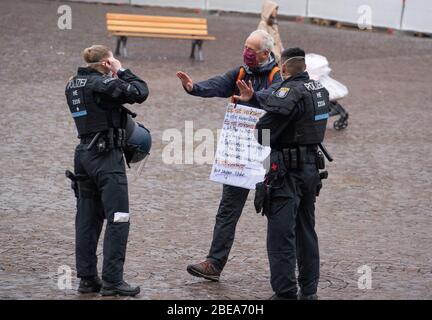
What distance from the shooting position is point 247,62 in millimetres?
8203

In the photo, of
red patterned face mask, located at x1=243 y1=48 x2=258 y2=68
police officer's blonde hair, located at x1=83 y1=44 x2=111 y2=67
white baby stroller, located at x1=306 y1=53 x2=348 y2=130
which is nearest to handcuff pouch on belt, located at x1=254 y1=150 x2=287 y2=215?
red patterned face mask, located at x1=243 y1=48 x2=258 y2=68

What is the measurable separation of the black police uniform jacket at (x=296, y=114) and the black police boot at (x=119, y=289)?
1.44 m

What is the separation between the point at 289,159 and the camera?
24.8 feet

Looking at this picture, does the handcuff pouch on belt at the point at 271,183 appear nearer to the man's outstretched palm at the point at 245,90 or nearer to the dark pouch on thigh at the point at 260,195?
the dark pouch on thigh at the point at 260,195

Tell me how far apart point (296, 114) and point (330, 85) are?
724cm

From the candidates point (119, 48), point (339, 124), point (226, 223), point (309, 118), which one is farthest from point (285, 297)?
point (119, 48)

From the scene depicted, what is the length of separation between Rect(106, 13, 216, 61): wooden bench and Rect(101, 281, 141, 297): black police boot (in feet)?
41.4

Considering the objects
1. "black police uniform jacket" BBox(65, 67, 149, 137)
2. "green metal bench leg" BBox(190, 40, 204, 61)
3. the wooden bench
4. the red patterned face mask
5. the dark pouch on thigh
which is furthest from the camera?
"green metal bench leg" BBox(190, 40, 204, 61)

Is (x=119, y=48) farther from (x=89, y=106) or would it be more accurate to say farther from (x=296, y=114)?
(x=296, y=114)

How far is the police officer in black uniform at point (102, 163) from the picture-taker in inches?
297

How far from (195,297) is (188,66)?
11819mm

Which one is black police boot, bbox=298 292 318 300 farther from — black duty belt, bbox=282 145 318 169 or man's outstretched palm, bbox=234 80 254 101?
man's outstretched palm, bbox=234 80 254 101

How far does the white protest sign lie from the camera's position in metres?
8.29
